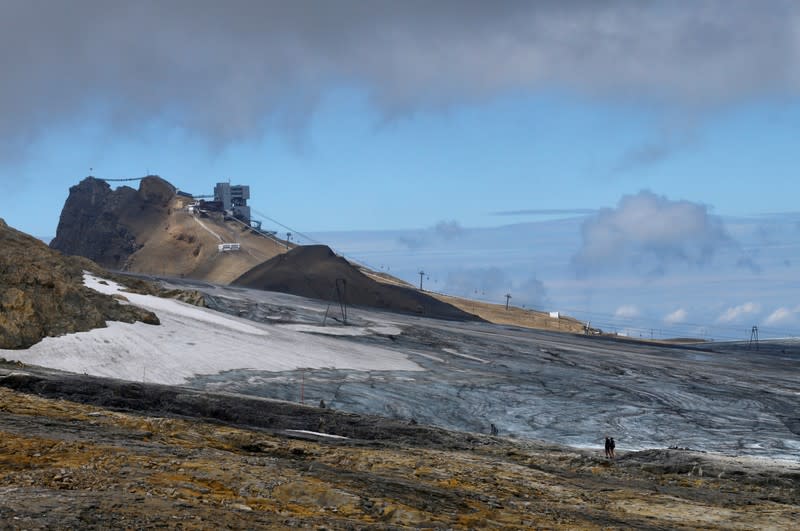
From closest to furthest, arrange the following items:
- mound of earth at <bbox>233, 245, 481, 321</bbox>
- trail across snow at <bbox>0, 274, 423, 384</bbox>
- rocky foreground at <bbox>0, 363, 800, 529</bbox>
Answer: rocky foreground at <bbox>0, 363, 800, 529</bbox> → trail across snow at <bbox>0, 274, 423, 384</bbox> → mound of earth at <bbox>233, 245, 481, 321</bbox>

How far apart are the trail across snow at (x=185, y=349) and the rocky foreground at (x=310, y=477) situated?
52.0 ft

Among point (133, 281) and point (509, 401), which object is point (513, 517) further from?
point (133, 281)

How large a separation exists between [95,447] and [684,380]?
215ft

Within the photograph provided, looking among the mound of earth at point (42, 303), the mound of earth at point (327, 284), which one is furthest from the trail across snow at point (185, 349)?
the mound of earth at point (327, 284)

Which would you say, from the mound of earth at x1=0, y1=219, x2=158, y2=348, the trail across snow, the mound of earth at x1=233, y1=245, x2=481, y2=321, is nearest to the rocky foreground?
the mound of earth at x1=0, y1=219, x2=158, y2=348

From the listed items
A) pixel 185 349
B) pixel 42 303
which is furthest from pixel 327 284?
pixel 42 303

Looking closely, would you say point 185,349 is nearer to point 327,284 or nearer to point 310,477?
point 310,477

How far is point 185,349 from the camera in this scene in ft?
200

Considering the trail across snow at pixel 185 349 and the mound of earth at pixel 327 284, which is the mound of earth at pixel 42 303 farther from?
the mound of earth at pixel 327 284

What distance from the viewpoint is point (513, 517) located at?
21.3 meters

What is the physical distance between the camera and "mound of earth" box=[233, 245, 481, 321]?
138 meters

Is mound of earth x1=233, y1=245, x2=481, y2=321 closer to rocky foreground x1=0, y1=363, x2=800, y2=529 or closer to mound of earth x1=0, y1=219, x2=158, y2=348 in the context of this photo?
mound of earth x1=0, y1=219, x2=158, y2=348

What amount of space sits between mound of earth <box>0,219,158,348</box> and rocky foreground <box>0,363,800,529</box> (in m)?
15.2

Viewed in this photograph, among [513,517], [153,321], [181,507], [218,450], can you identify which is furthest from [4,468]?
[153,321]
